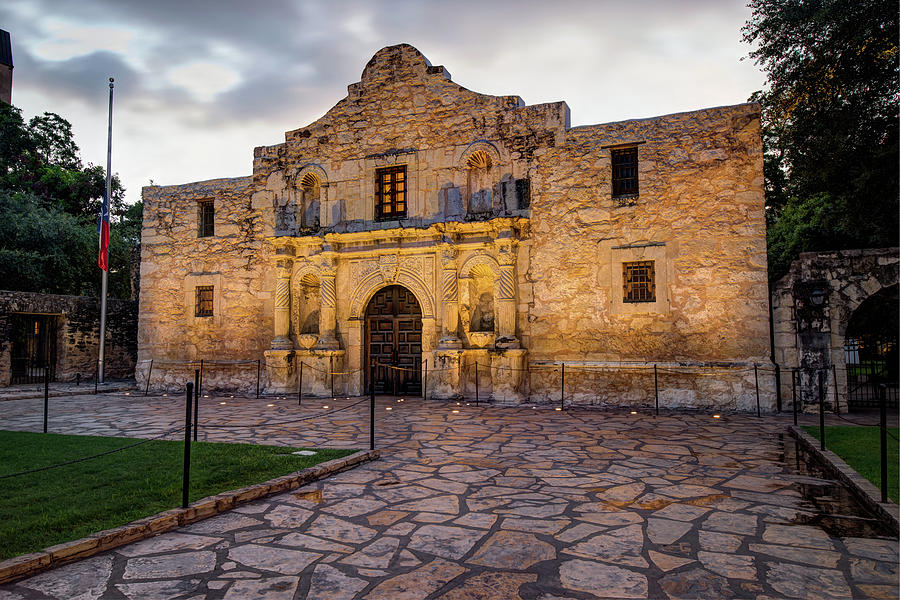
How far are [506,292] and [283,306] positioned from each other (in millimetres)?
6040

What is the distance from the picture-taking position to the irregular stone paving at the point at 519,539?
3402 millimetres

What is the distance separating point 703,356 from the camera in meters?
11.8

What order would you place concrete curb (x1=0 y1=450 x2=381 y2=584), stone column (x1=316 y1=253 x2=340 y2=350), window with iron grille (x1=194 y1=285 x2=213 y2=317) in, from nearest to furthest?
concrete curb (x1=0 y1=450 x2=381 y2=584), stone column (x1=316 y1=253 x2=340 y2=350), window with iron grille (x1=194 y1=285 x2=213 y2=317)

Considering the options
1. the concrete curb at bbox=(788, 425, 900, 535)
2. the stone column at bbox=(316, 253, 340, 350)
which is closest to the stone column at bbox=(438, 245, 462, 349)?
the stone column at bbox=(316, 253, 340, 350)

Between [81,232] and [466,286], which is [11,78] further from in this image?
[466,286]

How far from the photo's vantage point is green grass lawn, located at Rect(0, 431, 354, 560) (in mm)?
4230

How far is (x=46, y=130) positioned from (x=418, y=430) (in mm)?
30999

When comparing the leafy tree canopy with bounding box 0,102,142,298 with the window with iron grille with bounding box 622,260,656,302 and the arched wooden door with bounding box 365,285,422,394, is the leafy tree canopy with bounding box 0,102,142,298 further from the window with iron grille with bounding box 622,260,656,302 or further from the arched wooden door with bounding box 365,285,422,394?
the window with iron grille with bounding box 622,260,656,302

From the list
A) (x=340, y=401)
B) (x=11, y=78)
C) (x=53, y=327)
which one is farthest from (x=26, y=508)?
(x=11, y=78)

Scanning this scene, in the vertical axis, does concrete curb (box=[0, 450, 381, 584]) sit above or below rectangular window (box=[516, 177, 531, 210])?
below

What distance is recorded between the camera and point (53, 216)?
21.9 m

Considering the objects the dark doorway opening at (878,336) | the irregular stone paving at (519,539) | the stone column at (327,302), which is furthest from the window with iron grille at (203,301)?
the dark doorway opening at (878,336)

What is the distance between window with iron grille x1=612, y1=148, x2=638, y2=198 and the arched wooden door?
18.6 ft

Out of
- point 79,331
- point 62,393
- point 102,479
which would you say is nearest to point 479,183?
point 102,479
